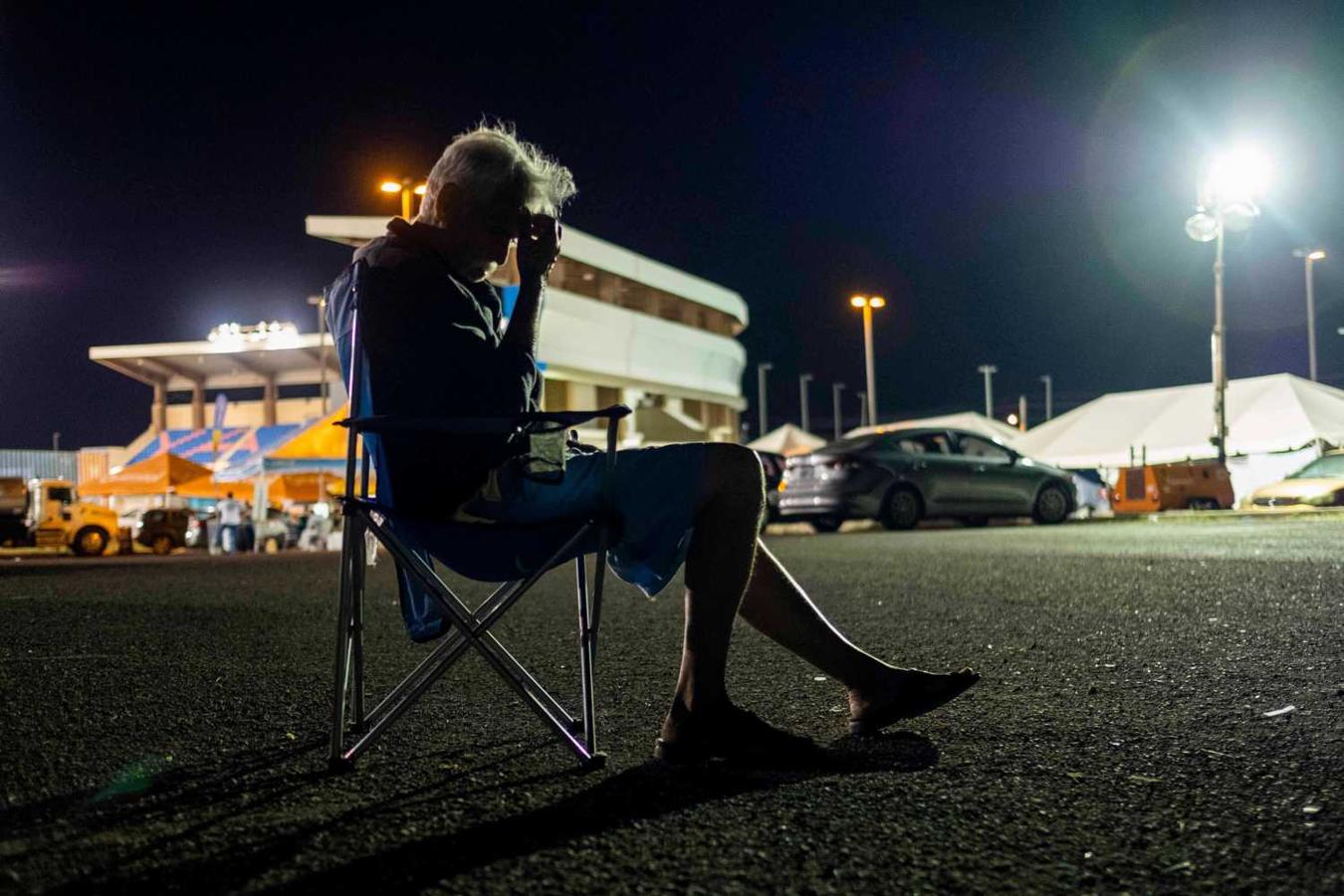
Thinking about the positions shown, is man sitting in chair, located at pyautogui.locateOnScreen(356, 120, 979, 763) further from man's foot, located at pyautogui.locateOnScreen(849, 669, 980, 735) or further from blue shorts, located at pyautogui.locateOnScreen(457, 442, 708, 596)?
man's foot, located at pyautogui.locateOnScreen(849, 669, 980, 735)

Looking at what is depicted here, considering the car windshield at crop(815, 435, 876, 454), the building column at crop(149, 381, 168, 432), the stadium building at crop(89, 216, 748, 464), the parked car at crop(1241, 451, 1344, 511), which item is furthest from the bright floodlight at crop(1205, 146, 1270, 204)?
the building column at crop(149, 381, 168, 432)

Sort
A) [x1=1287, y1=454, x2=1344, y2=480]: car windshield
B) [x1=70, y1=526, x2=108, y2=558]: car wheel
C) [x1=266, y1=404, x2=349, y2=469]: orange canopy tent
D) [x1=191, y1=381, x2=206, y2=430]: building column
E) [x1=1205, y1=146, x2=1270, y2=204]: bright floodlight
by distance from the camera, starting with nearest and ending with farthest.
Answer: [x1=266, y1=404, x2=349, y2=469]: orange canopy tent
[x1=1287, y1=454, x2=1344, y2=480]: car windshield
[x1=70, y1=526, x2=108, y2=558]: car wheel
[x1=1205, y1=146, x2=1270, y2=204]: bright floodlight
[x1=191, y1=381, x2=206, y2=430]: building column

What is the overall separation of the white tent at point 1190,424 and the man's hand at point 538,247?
26.8m

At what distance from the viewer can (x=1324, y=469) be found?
2078 centimetres

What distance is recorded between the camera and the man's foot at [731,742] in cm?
248

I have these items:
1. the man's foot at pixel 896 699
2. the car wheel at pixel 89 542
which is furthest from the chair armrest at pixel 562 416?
the car wheel at pixel 89 542

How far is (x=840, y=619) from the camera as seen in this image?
555cm

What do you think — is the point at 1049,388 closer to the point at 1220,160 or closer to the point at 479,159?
the point at 1220,160

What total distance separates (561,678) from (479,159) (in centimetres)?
181

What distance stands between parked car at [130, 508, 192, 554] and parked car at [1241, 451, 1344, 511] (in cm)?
2060

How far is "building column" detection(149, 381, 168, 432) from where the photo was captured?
63.1 m

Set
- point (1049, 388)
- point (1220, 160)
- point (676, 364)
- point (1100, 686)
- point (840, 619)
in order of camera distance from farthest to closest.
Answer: point (1049, 388)
point (676, 364)
point (1220, 160)
point (840, 619)
point (1100, 686)

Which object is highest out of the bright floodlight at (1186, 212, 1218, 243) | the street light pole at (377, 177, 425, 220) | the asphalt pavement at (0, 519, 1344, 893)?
the bright floodlight at (1186, 212, 1218, 243)

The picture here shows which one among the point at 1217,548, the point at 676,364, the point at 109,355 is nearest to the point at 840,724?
the point at 1217,548
